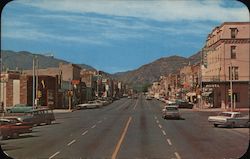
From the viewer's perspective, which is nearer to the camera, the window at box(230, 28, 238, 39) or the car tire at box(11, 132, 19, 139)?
the window at box(230, 28, 238, 39)

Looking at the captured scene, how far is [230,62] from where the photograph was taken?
11945 mm

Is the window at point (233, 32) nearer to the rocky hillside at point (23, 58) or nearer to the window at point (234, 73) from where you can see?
the window at point (234, 73)

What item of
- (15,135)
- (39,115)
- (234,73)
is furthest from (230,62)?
(39,115)

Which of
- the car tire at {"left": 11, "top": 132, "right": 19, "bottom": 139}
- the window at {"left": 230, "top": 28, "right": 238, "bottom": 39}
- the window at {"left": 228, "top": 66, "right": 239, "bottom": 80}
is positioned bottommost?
the car tire at {"left": 11, "top": 132, "right": 19, "bottom": 139}

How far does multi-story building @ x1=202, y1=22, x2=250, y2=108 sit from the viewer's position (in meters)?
11.1

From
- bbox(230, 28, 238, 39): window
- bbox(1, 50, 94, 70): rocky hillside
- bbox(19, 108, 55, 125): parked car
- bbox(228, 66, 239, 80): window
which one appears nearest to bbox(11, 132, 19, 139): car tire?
bbox(1, 50, 94, 70): rocky hillside

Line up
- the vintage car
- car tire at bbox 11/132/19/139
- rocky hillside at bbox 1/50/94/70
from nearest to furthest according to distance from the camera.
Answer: rocky hillside at bbox 1/50/94/70, car tire at bbox 11/132/19/139, the vintage car

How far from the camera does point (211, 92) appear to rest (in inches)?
575

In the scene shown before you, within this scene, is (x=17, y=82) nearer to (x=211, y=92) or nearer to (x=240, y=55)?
(x=211, y=92)

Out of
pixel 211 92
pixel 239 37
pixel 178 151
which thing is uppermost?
pixel 239 37

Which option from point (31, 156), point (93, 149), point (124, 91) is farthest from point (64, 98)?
point (124, 91)

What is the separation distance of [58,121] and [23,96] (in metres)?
7.09

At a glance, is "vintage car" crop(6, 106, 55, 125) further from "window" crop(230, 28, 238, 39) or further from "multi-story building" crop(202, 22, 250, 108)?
"window" crop(230, 28, 238, 39)

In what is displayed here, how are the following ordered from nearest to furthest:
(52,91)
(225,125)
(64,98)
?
1. (225,125)
2. (52,91)
3. (64,98)
